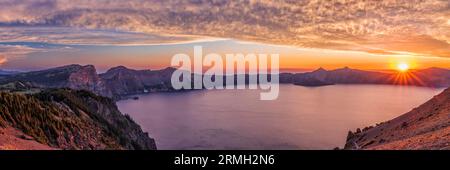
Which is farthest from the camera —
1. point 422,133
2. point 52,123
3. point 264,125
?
point 264,125

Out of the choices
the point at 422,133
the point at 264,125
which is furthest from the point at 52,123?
the point at 264,125

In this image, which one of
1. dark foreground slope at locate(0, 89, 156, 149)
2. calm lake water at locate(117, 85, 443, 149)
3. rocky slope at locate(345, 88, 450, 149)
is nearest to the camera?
rocky slope at locate(345, 88, 450, 149)

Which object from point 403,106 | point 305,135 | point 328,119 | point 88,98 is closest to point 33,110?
point 88,98

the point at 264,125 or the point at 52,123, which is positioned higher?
the point at 52,123

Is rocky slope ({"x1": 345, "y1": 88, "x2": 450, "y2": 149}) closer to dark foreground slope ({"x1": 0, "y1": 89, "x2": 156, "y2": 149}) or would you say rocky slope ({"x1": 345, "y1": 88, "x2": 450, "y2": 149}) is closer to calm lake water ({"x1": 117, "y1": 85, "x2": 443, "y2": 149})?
dark foreground slope ({"x1": 0, "y1": 89, "x2": 156, "y2": 149})

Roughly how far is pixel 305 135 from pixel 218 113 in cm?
6722

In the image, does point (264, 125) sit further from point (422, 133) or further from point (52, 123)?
point (422, 133)

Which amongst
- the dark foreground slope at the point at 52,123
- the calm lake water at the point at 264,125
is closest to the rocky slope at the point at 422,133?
the dark foreground slope at the point at 52,123

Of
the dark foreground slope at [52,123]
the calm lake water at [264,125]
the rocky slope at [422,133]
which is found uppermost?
the rocky slope at [422,133]

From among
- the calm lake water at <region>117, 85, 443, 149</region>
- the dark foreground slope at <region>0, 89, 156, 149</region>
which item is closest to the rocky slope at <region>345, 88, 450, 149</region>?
the dark foreground slope at <region>0, 89, 156, 149</region>

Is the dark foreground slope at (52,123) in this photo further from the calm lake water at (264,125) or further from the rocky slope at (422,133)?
the calm lake water at (264,125)

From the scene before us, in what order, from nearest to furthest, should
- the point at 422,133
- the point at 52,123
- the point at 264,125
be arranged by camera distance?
the point at 422,133, the point at 52,123, the point at 264,125
